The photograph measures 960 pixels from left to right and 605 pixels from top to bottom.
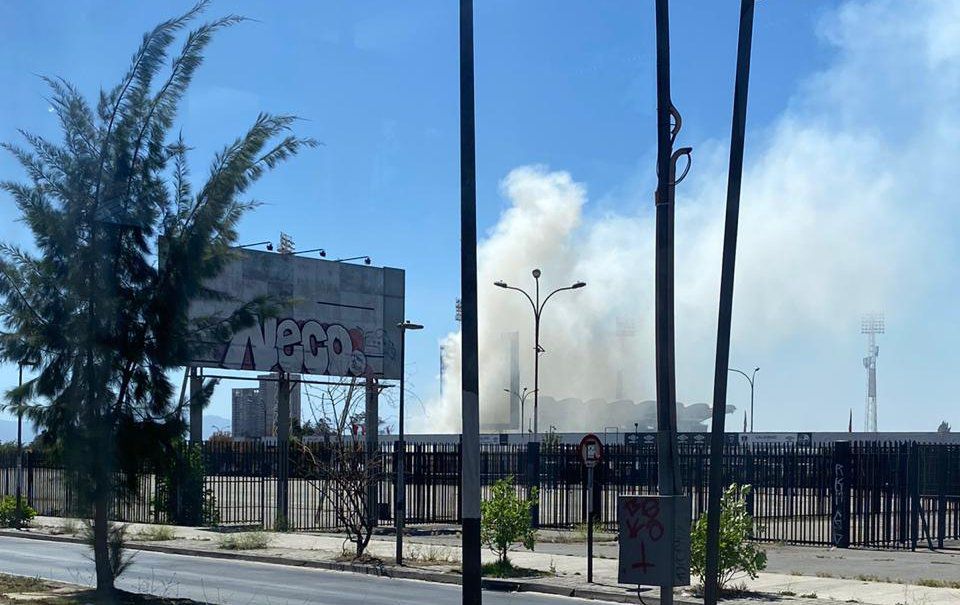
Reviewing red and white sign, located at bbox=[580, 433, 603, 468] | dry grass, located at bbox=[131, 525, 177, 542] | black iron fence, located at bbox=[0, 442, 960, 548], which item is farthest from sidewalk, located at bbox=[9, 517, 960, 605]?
red and white sign, located at bbox=[580, 433, 603, 468]

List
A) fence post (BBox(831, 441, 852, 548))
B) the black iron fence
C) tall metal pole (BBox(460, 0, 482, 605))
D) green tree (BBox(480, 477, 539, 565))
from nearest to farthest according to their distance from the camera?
1. tall metal pole (BBox(460, 0, 482, 605))
2. green tree (BBox(480, 477, 539, 565))
3. fence post (BBox(831, 441, 852, 548))
4. the black iron fence

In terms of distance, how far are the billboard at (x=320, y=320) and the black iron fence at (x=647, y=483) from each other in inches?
102

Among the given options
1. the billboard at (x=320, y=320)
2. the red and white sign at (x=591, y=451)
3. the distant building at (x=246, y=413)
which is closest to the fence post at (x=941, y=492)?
the red and white sign at (x=591, y=451)

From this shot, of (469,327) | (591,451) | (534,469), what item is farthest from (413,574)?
(469,327)

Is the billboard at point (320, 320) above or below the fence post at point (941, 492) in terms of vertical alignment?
above

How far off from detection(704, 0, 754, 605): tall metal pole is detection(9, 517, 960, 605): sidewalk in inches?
266

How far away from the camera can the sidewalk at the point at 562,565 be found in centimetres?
1730

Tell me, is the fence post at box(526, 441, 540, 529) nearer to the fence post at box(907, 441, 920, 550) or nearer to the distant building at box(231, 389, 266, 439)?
the fence post at box(907, 441, 920, 550)

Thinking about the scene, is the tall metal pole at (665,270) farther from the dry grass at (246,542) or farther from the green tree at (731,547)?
the dry grass at (246,542)

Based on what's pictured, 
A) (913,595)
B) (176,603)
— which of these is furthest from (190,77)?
(913,595)

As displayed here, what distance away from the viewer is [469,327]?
440 inches

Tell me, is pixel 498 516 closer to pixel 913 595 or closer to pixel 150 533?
pixel 913 595

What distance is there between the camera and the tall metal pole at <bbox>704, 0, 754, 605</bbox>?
1051cm

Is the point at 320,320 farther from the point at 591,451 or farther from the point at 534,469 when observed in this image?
the point at 591,451
